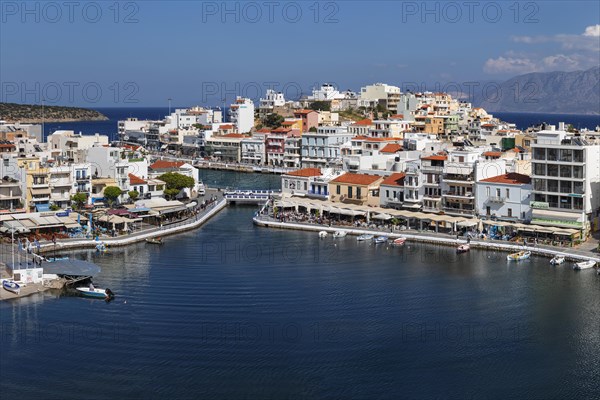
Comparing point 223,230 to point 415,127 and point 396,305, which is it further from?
point 415,127

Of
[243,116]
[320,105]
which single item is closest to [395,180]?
[243,116]

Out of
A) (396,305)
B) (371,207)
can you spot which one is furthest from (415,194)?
(396,305)

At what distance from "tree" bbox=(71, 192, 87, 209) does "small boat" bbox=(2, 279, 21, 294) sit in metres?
10.9

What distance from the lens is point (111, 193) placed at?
34406mm

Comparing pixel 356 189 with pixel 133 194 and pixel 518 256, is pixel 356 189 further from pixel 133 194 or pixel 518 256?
pixel 518 256

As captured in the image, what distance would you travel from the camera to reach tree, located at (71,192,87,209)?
3328cm

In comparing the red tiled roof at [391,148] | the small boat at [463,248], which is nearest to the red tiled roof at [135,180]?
the red tiled roof at [391,148]

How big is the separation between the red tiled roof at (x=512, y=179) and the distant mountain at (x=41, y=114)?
82.9 meters

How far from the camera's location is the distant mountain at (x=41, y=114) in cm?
11788

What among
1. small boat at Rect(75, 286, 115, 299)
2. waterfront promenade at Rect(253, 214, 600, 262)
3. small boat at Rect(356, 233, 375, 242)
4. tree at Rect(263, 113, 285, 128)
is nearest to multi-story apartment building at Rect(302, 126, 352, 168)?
tree at Rect(263, 113, 285, 128)

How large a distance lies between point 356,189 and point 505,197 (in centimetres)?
730

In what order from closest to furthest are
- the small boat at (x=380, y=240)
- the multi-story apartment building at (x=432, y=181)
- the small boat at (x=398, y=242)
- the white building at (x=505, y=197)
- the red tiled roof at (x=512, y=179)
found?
the small boat at (x=398, y=242) → the white building at (x=505, y=197) → the small boat at (x=380, y=240) → the red tiled roof at (x=512, y=179) → the multi-story apartment building at (x=432, y=181)

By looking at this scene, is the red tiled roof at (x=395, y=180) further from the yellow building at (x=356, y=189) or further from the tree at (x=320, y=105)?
the tree at (x=320, y=105)

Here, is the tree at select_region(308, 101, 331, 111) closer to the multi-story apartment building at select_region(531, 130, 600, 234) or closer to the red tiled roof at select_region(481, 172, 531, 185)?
the red tiled roof at select_region(481, 172, 531, 185)
